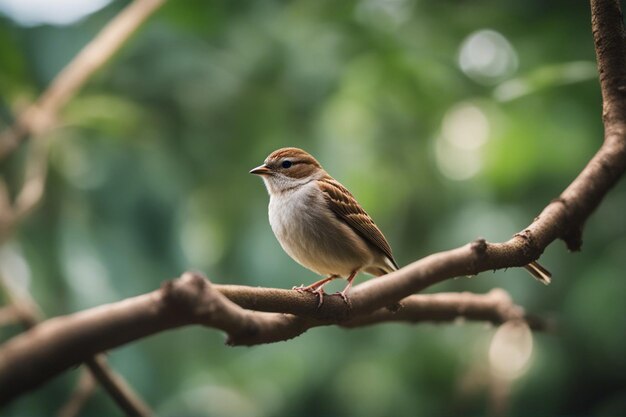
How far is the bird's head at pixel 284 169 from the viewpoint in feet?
11.2

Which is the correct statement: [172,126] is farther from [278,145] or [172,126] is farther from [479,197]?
[479,197]

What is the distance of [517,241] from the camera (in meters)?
1.76

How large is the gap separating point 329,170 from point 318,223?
75cm

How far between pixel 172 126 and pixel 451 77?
6.07 ft

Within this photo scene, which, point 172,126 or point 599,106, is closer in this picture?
point 599,106

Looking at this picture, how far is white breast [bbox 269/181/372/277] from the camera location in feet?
9.88

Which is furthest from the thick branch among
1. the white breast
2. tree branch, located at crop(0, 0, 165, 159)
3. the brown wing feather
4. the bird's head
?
tree branch, located at crop(0, 0, 165, 159)

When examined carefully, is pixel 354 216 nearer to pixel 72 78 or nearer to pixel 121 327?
pixel 72 78

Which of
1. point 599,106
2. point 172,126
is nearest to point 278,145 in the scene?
point 172,126

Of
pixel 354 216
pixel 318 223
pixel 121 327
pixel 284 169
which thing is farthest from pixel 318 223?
pixel 121 327

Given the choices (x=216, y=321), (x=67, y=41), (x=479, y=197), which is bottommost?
(x=216, y=321)

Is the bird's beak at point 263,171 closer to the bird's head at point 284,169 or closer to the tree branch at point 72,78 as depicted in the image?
the bird's head at point 284,169

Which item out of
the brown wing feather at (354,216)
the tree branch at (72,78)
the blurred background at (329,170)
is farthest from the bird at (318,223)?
the tree branch at (72,78)

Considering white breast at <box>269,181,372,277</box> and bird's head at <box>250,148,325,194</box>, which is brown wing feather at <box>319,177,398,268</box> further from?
bird's head at <box>250,148,325,194</box>
